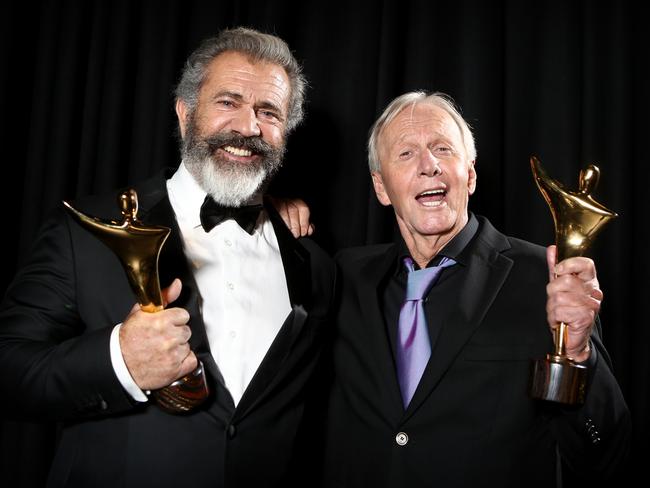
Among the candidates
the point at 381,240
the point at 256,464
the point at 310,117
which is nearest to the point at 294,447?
the point at 256,464

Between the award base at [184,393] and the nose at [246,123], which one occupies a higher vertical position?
the nose at [246,123]

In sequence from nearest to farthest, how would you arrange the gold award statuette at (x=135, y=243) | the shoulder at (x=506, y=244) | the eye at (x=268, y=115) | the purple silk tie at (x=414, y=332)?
the gold award statuette at (x=135, y=243) → the purple silk tie at (x=414, y=332) → the shoulder at (x=506, y=244) → the eye at (x=268, y=115)

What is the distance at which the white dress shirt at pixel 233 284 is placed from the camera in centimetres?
184

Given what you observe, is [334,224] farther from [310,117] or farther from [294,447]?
[294,447]

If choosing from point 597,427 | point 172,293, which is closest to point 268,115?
point 172,293

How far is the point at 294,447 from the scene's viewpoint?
1982 millimetres

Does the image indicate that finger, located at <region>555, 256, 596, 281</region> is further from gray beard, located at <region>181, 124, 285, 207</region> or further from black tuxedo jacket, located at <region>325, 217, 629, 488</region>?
gray beard, located at <region>181, 124, 285, 207</region>

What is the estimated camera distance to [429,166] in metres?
2.09

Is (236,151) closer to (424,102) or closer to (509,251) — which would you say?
(424,102)

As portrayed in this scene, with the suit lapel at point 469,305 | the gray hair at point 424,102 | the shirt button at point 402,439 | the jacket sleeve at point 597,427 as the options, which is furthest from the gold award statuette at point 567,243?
the gray hair at point 424,102

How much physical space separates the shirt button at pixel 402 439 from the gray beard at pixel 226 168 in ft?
2.92

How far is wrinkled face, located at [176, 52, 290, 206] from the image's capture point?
2027 millimetres

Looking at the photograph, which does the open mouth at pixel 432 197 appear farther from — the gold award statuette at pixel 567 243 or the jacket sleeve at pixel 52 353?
the jacket sleeve at pixel 52 353

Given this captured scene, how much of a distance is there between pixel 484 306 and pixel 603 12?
140 cm
